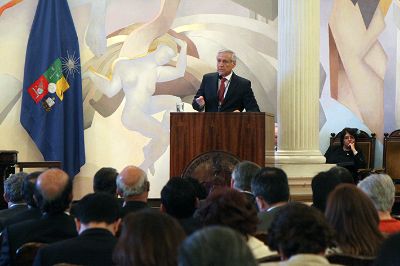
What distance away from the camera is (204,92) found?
6785mm

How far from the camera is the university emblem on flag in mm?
9844

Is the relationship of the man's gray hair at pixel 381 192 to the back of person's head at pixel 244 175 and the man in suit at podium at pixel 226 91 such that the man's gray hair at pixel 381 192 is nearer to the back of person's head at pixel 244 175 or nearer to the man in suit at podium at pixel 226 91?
the back of person's head at pixel 244 175

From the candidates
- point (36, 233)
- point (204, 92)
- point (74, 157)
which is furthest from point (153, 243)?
point (74, 157)

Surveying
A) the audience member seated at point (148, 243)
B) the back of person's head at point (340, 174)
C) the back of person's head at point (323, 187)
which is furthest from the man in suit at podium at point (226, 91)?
the audience member seated at point (148, 243)

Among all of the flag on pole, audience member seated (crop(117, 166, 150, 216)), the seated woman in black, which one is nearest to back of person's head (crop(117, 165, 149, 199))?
audience member seated (crop(117, 166, 150, 216))

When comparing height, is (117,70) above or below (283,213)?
above

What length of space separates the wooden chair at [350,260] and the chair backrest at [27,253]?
131 cm

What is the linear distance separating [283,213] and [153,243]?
1.88 feet

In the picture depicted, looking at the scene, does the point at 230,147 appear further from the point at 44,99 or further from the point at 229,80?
the point at 44,99

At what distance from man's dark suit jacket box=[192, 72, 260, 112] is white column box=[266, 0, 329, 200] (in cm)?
78

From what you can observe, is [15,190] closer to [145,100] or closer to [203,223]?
[203,223]

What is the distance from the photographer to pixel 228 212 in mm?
3102

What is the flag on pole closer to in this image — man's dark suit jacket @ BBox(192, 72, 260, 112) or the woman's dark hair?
the woman's dark hair

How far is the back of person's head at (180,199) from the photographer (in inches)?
156
